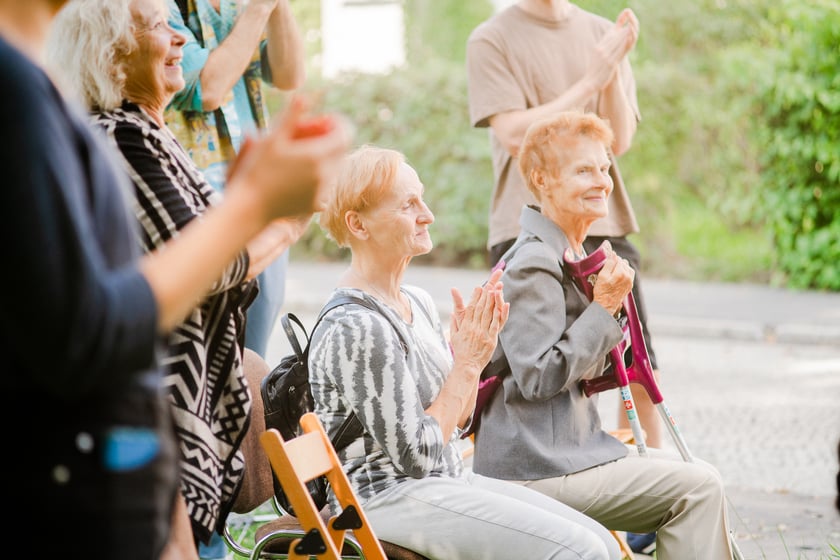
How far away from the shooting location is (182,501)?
7.58ft

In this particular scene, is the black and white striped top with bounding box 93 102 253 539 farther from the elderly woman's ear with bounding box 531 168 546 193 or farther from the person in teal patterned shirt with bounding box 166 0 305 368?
the elderly woman's ear with bounding box 531 168 546 193

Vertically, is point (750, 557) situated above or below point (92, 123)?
below

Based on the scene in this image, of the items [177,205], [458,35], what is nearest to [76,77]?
[177,205]

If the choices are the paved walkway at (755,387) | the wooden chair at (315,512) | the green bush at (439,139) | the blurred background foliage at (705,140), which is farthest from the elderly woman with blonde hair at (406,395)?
the green bush at (439,139)

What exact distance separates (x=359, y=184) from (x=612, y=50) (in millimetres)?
1541

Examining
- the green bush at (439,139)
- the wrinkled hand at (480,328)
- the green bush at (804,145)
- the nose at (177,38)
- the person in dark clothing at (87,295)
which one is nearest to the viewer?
the person in dark clothing at (87,295)

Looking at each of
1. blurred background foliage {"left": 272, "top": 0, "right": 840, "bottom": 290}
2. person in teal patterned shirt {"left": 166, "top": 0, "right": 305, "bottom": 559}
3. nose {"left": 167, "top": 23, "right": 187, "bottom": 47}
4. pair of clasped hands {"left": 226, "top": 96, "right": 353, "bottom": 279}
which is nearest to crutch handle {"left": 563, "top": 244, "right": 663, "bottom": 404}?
person in teal patterned shirt {"left": 166, "top": 0, "right": 305, "bottom": 559}

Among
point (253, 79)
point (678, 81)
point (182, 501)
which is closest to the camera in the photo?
point (182, 501)

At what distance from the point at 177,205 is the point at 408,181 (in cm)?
92

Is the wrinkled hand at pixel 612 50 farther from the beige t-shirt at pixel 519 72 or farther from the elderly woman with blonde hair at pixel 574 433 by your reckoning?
the elderly woman with blonde hair at pixel 574 433

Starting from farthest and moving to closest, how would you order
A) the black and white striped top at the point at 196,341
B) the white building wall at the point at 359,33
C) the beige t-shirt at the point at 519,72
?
the white building wall at the point at 359,33 → the beige t-shirt at the point at 519,72 → the black and white striped top at the point at 196,341

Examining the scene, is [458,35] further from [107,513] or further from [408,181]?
[107,513]

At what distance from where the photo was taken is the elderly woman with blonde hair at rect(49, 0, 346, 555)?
2.35m

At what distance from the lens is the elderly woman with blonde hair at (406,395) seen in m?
2.71
